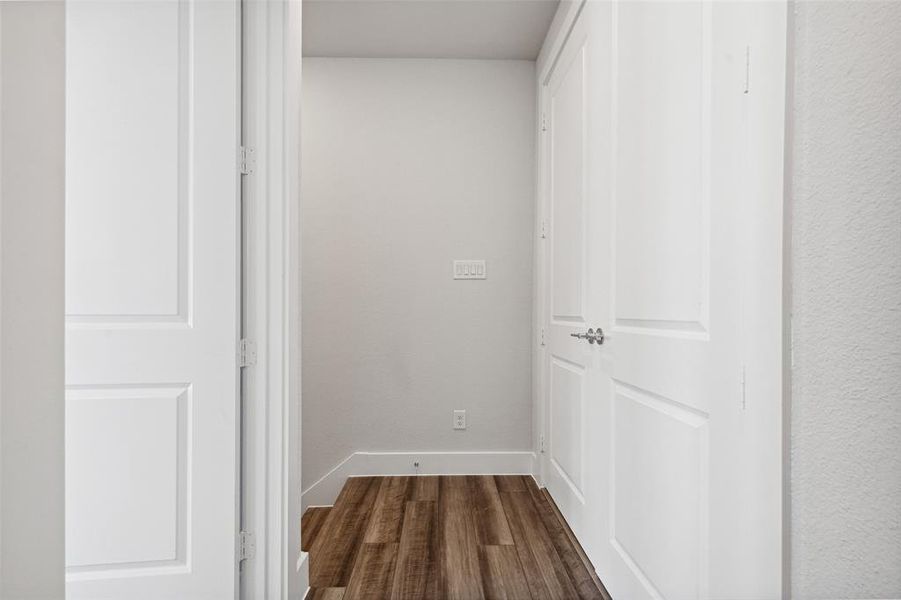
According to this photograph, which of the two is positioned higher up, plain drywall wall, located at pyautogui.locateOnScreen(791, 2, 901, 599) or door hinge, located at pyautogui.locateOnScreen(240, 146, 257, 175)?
door hinge, located at pyautogui.locateOnScreen(240, 146, 257, 175)

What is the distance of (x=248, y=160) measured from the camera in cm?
168

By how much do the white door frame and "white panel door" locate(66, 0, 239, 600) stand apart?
2.5 inches

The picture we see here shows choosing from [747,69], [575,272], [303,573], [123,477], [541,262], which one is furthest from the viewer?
[541,262]

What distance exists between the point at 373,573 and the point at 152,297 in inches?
50.2

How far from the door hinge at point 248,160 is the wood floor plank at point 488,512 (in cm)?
175

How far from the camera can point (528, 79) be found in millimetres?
3404

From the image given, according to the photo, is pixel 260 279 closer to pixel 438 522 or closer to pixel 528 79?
pixel 438 522

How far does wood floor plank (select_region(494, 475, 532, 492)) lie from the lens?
309cm

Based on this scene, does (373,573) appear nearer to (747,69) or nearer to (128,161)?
(128,161)

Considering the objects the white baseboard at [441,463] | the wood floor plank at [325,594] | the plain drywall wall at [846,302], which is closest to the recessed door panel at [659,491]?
the plain drywall wall at [846,302]

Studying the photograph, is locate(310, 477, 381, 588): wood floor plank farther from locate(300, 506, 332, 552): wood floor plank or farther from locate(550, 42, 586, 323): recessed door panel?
locate(550, 42, 586, 323): recessed door panel

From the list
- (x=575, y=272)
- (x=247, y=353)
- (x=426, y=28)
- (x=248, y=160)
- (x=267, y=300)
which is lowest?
(x=247, y=353)

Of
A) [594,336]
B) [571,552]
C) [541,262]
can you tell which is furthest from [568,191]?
[571,552]
